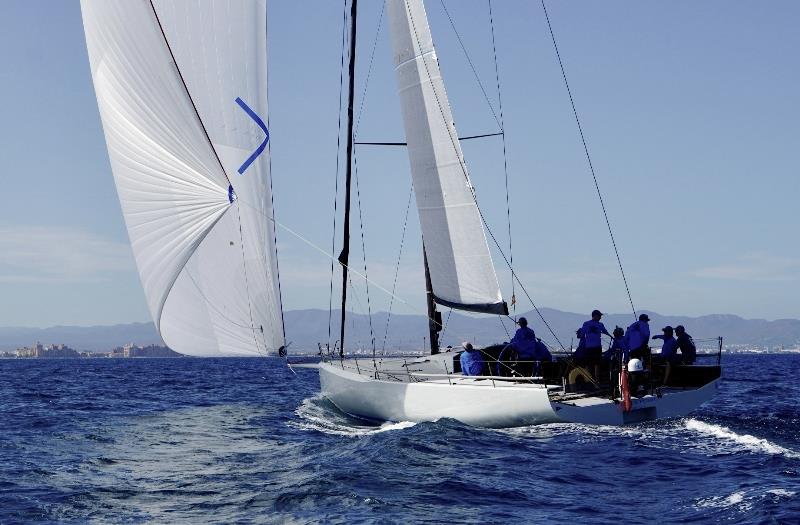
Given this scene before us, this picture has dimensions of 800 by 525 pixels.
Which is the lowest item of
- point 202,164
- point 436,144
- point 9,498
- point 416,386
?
point 9,498

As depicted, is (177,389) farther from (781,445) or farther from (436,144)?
(781,445)

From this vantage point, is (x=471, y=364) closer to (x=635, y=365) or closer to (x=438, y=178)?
(x=635, y=365)

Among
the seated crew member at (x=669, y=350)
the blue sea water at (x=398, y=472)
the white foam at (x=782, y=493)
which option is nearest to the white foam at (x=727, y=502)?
the blue sea water at (x=398, y=472)

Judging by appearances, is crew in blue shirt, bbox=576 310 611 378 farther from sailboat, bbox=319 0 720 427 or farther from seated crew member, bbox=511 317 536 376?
seated crew member, bbox=511 317 536 376

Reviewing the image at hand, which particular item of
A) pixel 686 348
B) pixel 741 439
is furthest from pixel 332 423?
pixel 741 439

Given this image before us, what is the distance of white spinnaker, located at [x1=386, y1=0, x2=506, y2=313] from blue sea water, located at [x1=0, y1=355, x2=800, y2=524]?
412cm

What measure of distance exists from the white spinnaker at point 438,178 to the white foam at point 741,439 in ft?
17.3

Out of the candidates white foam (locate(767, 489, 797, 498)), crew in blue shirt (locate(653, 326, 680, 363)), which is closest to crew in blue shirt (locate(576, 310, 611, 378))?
crew in blue shirt (locate(653, 326, 680, 363))

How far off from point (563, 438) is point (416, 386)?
9.80 feet

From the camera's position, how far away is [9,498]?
37.0 feet

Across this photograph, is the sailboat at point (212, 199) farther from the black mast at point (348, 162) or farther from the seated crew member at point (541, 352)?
the black mast at point (348, 162)

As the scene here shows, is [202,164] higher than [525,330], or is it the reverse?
[202,164]

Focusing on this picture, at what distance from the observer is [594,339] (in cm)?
1769

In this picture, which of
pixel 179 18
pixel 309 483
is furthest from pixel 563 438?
pixel 179 18
